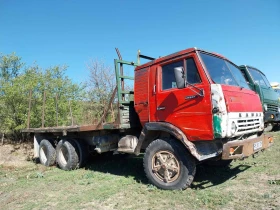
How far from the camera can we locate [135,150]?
16.5 feet

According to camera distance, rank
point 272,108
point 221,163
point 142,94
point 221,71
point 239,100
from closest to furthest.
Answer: point 239,100 < point 221,71 < point 142,94 < point 221,163 < point 272,108

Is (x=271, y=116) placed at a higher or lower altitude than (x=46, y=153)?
higher

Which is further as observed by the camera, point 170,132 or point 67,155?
point 67,155

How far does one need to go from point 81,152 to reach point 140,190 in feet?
9.57

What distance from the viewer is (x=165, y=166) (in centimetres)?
434

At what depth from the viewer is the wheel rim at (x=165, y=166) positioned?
4266 mm

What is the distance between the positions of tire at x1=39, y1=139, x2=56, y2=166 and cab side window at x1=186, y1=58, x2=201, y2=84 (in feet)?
17.0

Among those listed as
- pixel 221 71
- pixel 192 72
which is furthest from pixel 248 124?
pixel 192 72

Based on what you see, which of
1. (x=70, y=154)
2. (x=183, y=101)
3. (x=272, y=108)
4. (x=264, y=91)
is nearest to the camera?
(x=183, y=101)

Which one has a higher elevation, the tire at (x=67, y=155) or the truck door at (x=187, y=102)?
the truck door at (x=187, y=102)

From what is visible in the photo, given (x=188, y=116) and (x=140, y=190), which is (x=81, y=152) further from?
(x=188, y=116)

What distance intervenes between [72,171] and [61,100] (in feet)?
22.0

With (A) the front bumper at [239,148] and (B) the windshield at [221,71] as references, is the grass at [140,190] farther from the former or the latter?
(B) the windshield at [221,71]

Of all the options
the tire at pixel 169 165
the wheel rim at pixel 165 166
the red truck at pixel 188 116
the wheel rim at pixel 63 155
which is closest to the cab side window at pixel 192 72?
the red truck at pixel 188 116
